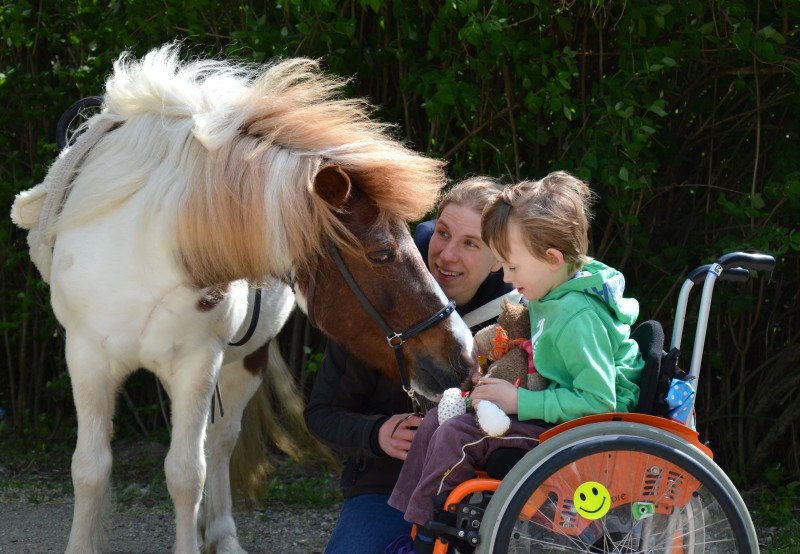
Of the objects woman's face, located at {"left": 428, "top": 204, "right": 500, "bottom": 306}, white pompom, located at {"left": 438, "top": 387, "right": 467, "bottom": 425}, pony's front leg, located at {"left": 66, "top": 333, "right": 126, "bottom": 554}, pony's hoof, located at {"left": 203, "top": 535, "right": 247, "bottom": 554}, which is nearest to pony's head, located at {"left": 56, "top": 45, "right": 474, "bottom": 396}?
woman's face, located at {"left": 428, "top": 204, "right": 500, "bottom": 306}

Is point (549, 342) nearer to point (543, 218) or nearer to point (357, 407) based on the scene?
point (543, 218)

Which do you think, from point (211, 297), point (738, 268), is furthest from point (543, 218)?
point (211, 297)

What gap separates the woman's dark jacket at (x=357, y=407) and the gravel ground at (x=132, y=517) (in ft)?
4.16

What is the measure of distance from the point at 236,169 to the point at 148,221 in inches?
12.6

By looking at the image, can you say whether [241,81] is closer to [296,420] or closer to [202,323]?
[202,323]

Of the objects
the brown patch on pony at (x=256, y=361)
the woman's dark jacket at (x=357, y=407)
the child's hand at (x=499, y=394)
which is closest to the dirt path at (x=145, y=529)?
the brown patch on pony at (x=256, y=361)

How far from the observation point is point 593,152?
3895 mm

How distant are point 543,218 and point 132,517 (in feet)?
9.50

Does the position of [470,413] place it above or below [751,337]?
above

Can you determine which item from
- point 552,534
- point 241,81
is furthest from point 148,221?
point 552,534

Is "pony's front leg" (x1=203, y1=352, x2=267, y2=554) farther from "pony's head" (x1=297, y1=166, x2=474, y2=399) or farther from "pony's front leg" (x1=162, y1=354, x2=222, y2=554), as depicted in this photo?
"pony's head" (x1=297, y1=166, x2=474, y2=399)

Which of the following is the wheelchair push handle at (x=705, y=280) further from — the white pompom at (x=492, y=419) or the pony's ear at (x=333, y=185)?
the pony's ear at (x=333, y=185)

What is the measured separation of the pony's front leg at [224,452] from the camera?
3852 mm

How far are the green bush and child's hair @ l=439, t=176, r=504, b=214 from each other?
86 centimetres
